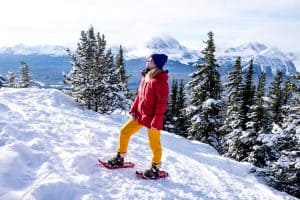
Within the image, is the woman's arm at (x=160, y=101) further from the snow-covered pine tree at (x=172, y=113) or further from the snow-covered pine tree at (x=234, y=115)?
the snow-covered pine tree at (x=172, y=113)

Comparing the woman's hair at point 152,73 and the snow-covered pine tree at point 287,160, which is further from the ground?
the woman's hair at point 152,73

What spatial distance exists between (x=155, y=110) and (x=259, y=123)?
18469 mm

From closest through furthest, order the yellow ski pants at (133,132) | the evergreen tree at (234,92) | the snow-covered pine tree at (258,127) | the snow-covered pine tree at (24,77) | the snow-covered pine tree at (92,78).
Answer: the yellow ski pants at (133,132) → the snow-covered pine tree at (258,127) → the snow-covered pine tree at (92,78) → the evergreen tree at (234,92) → the snow-covered pine tree at (24,77)

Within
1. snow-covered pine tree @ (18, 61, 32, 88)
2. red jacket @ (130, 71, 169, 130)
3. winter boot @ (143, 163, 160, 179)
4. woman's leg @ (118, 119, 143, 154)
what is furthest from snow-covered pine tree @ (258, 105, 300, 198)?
snow-covered pine tree @ (18, 61, 32, 88)

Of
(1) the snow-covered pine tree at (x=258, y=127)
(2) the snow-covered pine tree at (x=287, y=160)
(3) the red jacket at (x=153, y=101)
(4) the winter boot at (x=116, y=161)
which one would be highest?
(3) the red jacket at (x=153, y=101)

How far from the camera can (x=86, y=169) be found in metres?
8.30

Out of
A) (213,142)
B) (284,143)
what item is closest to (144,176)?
(284,143)

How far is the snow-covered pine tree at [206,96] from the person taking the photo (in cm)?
3136

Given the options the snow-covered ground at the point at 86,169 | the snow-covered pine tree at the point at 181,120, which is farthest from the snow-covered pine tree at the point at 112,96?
the snow-covered ground at the point at 86,169

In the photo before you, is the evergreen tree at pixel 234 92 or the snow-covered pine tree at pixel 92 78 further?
the evergreen tree at pixel 234 92

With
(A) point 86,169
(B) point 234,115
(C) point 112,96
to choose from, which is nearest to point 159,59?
(A) point 86,169

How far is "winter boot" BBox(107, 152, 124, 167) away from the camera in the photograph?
861 cm

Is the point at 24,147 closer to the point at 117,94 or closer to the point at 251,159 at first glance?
the point at 251,159

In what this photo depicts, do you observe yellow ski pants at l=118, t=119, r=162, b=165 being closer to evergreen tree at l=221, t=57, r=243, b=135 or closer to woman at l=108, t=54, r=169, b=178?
woman at l=108, t=54, r=169, b=178
